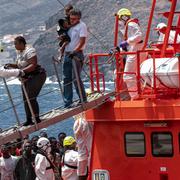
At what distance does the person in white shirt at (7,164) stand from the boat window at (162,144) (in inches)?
260

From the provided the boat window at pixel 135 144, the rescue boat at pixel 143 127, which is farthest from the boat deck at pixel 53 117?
the boat window at pixel 135 144

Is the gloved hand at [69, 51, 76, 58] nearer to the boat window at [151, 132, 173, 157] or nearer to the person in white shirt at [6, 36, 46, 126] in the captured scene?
the person in white shirt at [6, 36, 46, 126]

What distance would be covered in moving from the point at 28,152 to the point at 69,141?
1.65m

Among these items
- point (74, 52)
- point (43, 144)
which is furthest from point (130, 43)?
point (43, 144)

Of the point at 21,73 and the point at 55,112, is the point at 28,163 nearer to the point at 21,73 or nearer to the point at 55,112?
the point at 55,112

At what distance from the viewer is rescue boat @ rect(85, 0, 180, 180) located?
17688mm

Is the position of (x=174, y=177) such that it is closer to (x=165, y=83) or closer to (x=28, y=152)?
(x=165, y=83)

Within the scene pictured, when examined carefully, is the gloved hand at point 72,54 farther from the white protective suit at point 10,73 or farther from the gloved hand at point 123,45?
the white protective suit at point 10,73

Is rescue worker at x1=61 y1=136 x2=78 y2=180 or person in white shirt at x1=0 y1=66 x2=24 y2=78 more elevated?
person in white shirt at x1=0 y1=66 x2=24 y2=78

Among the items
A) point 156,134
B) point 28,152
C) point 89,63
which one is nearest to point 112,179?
point 156,134

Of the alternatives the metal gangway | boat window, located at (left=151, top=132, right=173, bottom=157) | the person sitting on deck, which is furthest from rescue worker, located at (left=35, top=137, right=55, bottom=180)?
boat window, located at (left=151, top=132, right=173, bottom=157)

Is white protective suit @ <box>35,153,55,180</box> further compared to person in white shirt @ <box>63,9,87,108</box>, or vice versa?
white protective suit @ <box>35,153,55,180</box>

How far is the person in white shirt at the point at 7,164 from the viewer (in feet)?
78.1

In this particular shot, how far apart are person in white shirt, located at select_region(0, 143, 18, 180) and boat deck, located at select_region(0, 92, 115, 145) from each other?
17.3 ft
